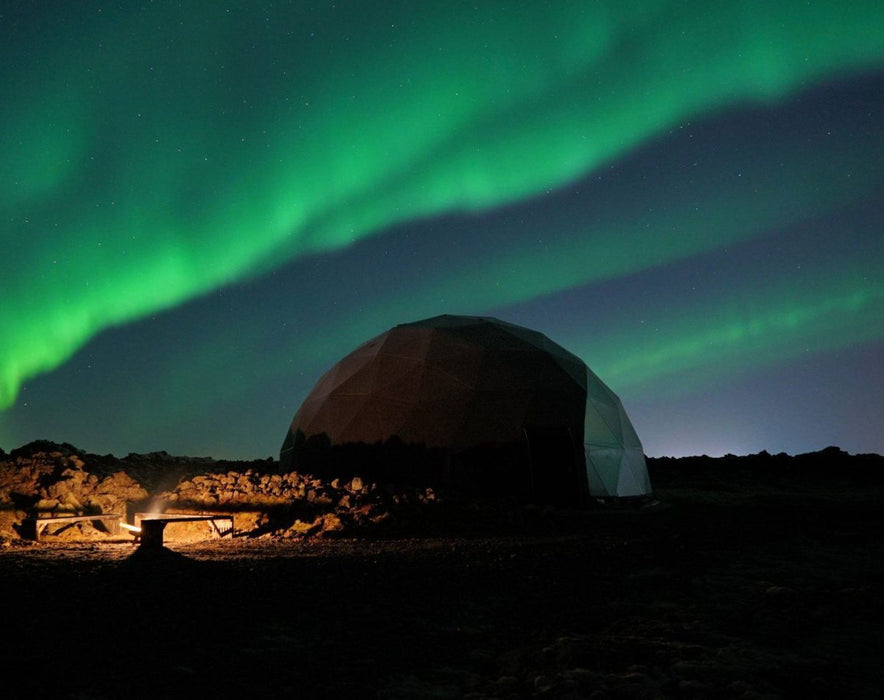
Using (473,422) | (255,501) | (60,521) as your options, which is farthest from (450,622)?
(473,422)

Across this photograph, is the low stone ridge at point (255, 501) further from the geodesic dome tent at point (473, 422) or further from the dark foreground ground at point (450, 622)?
the dark foreground ground at point (450, 622)

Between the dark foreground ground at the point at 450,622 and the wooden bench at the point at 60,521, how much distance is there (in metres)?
2.51

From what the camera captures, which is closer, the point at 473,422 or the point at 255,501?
the point at 255,501

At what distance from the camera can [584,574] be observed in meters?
8.12

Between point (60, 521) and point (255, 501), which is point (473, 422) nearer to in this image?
point (255, 501)

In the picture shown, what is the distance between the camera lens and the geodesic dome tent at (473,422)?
56.6ft

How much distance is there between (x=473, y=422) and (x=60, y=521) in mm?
9864

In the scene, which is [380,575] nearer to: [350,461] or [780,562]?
[780,562]

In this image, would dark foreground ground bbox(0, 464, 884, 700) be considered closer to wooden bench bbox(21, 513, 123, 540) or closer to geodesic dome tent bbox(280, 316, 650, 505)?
wooden bench bbox(21, 513, 123, 540)

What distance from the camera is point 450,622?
6125 mm

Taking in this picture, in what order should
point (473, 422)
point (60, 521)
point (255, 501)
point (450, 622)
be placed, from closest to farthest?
point (450, 622)
point (60, 521)
point (255, 501)
point (473, 422)

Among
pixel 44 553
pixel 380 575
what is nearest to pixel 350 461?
pixel 44 553

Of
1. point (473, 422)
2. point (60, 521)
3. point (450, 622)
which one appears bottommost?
point (450, 622)

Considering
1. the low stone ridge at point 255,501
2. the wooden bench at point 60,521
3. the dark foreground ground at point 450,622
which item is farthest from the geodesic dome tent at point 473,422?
the dark foreground ground at point 450,622
